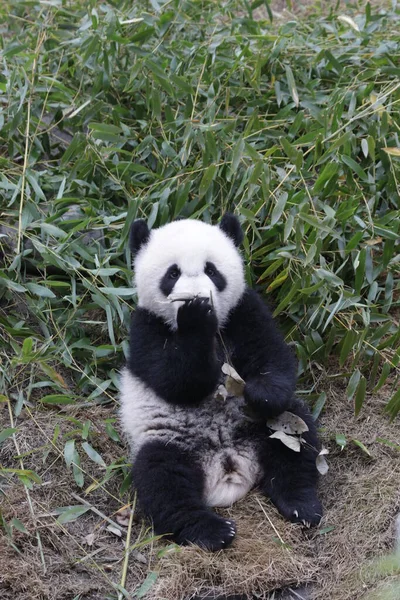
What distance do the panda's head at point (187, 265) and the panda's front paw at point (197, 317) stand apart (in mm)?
84

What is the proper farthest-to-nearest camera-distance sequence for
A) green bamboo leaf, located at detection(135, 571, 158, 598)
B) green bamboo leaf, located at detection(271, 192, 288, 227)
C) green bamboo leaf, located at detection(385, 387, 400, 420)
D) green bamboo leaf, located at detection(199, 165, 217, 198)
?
green bamboo leaf, located at detection(199, 165, 217, 198)
green bamboo leaf, located at detection(271, 192, 288, 227)
green bamboo leaf, located at detection(385, 387, 400, 420)
green bamboo leaf, located at detection(135, 571, 158, 598)

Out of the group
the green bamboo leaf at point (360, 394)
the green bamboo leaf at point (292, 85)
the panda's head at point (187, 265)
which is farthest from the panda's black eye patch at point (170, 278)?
the green bamboo leaf at point (292, 85)

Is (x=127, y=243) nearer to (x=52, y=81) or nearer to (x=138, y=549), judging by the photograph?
(x=52, y=81)

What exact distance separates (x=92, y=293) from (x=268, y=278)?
1.04 meters

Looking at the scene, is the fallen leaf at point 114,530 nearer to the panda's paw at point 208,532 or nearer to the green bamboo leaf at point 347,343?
the panda's paw at point 208,532

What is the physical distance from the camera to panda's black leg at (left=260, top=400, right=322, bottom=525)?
3.80m

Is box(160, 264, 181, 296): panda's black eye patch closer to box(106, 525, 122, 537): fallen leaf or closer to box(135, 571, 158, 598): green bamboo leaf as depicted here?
box(106, 525, 122, 537): fallen leaf

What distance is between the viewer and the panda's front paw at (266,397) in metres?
3.84

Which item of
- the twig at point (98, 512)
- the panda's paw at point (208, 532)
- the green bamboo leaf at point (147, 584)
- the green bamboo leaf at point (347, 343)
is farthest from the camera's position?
the green bamboo leaf at point (347, 343)

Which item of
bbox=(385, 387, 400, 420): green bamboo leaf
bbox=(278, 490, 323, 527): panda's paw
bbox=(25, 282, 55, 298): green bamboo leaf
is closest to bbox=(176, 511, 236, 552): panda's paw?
bbox=(278, 490, 323, 527): panda's paw

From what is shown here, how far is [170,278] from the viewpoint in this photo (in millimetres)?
4008

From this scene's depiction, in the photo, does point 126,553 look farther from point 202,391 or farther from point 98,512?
point 202,391

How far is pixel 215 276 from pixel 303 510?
4.04 ft

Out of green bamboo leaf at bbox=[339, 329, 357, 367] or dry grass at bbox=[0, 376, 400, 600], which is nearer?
dry grass at bbox=[0, 376, 400, 600]
